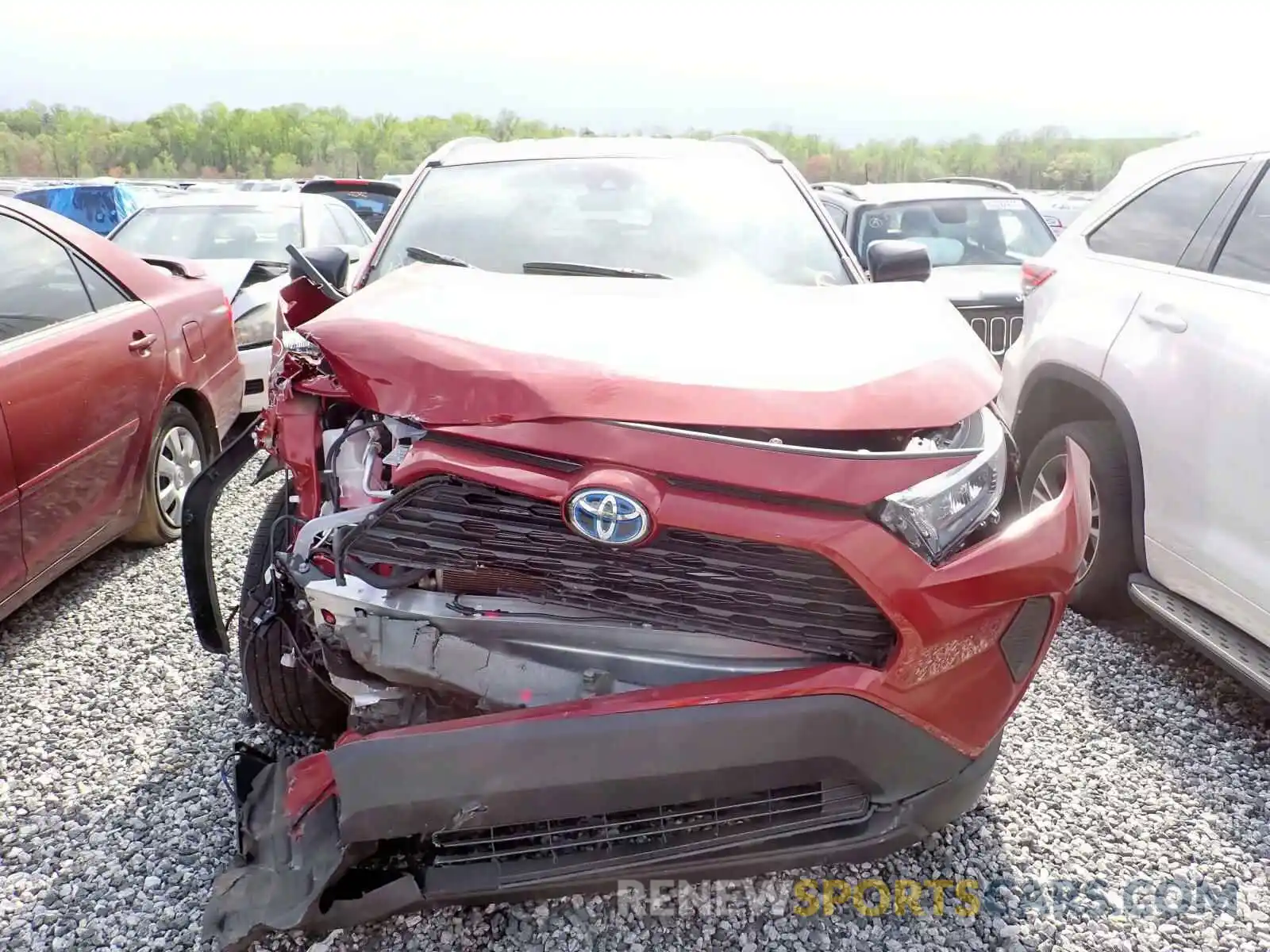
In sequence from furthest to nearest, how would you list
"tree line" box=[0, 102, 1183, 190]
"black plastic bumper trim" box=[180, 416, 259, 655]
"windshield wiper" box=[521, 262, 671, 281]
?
"tree line" box=[0, 102, 1183, 190]
"windshield wiper" box=[521, 262, 671, 281]
"black plastic bumper trim" box=[180, 416, 259, 655]

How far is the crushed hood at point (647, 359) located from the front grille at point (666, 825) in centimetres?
79

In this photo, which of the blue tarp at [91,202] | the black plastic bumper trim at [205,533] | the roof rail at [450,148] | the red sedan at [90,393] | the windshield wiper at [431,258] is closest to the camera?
the black plastic bumper trim at [205,533]

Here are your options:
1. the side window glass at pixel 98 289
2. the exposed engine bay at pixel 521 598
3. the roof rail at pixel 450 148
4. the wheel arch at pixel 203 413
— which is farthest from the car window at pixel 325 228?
the exposed engine bay at pixel 521 598

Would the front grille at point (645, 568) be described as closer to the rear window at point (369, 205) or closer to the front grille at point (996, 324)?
the front grille at point (996, 324)

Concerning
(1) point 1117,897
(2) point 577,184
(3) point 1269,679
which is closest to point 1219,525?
(3) point 1269,679

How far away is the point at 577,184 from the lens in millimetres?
3564

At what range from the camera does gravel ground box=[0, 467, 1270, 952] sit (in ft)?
7.42

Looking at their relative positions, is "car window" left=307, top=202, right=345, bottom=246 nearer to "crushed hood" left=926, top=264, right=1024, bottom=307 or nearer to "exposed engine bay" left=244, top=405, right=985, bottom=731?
"crushed hood" left=926, top=264, right=1024, bottom=307

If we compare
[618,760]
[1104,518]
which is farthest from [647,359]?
[1104,518]

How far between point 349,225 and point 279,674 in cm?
684

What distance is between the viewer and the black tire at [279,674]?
8.47ft

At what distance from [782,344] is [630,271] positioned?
2.99ft

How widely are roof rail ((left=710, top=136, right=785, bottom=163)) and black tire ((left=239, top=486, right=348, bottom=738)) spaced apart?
2395 mm

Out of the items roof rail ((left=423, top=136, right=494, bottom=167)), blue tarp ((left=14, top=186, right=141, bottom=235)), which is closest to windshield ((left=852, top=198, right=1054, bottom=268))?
roof rail ((left=423, top=136, right=494, bottom=167))
